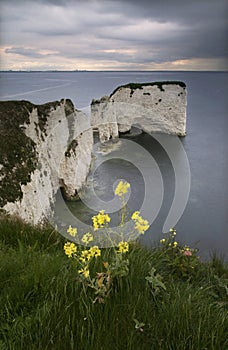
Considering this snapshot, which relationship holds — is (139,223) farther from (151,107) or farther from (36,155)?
(151,107)

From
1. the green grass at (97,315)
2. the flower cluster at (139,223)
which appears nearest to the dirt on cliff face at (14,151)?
the green grass at (97,315)

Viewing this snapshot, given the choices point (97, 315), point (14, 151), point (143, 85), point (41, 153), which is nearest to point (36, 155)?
point (41, 153)

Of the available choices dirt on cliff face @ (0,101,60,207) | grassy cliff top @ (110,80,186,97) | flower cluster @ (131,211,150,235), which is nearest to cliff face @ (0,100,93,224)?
dirt on cliff face @ (0,101,60,207)

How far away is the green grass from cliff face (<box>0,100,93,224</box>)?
4163mm

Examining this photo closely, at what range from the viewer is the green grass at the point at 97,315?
1675 mm

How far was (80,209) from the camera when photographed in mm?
12961

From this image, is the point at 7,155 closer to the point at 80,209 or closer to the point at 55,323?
the point at 80,209

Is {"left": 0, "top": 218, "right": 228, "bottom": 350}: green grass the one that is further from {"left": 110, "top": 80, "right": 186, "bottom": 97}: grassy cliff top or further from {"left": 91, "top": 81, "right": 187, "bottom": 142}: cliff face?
{"left": 110, "top": 80, "right": 186, "bottom": 97}: grassy cliff top

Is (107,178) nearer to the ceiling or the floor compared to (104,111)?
nearer to the floor

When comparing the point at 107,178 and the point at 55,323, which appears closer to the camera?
the point at 55,323

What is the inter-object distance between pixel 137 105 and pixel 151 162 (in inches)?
294

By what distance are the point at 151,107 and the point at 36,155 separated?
1785 cm

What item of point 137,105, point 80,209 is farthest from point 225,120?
point 80,209

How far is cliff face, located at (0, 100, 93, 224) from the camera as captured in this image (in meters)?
8.08
